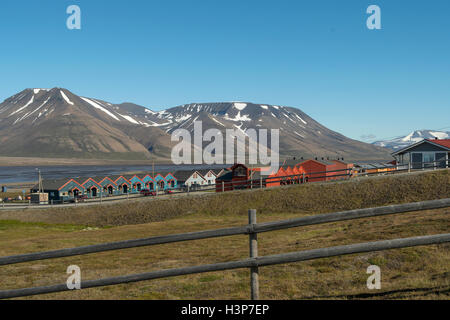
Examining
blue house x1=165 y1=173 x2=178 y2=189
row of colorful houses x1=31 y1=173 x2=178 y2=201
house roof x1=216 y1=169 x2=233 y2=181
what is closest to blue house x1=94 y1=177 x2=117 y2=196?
row of colorful houses x1=31 y1=173 x2=178 y2=201

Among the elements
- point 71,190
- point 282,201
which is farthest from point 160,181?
point 282,201

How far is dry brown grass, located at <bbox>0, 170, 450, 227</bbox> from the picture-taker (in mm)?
33719

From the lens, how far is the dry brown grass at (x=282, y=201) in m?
33.7

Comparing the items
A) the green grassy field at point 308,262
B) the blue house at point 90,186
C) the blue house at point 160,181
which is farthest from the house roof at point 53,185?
the green grassy field at point 308,262

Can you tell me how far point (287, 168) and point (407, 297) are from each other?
59921 mm

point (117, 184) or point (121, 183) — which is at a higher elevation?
point (121, 183)

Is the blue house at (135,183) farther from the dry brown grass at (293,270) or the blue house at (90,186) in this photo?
the dry brown grass at (293,270)

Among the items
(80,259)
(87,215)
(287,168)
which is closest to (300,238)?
(80,259)

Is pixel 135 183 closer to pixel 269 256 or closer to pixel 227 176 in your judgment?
pixel 227 176

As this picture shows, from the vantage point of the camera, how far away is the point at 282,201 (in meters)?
38.0

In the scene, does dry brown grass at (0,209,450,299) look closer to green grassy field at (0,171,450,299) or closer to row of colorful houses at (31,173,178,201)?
green grassy field at (0,171,450,299)
